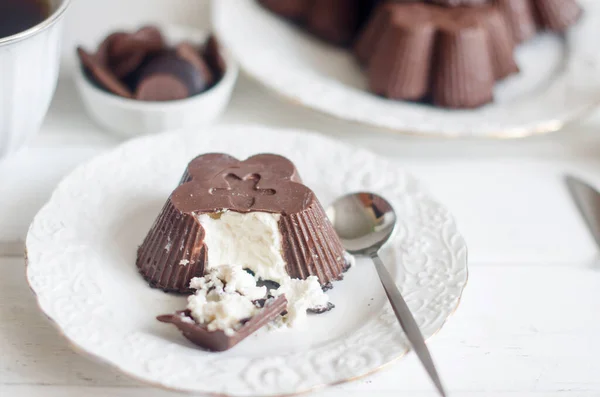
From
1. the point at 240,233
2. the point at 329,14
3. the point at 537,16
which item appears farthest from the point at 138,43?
the point at 537,16

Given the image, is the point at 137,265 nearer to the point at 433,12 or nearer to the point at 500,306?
the point at 500,306

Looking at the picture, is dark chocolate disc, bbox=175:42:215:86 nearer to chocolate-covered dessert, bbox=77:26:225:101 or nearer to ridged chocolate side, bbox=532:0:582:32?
chocolate-covered dessert, bbox=77:26:225:101

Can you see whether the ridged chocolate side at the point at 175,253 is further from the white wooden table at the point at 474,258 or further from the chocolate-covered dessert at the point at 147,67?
the chocolate-covered dessert at the point at 147,67

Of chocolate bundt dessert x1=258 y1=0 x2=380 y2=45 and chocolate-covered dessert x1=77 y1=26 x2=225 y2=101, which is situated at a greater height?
chocolate bundt dessert x1=258 y1=0 x2=380 y2=45

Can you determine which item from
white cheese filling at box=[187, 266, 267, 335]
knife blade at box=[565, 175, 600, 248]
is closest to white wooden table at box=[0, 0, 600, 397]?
knife blade at box=[565, 175, 600, 248]

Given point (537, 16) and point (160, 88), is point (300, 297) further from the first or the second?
point (537, 16)

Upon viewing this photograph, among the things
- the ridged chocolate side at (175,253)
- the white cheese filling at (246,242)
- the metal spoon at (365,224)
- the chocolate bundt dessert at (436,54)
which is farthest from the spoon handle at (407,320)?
the chocolate bundt dessert at (436,54)

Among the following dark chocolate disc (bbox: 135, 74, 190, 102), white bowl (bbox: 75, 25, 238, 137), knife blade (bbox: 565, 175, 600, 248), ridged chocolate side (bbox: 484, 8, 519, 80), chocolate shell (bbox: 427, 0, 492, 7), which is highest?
chocolate shell (bbox: 427, 0, 492, 7)
